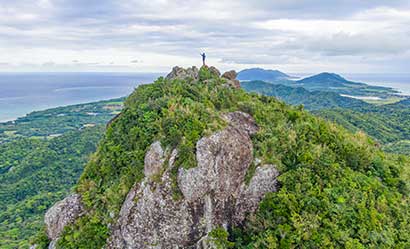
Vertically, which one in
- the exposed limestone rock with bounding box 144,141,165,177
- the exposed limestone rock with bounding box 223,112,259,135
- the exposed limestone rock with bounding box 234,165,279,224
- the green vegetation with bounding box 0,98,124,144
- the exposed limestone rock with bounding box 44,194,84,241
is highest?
the exposed limestone rock with bounding box 223,112,259,135

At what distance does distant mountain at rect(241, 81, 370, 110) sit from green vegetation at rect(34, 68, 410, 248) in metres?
128

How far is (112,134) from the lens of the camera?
18375mm

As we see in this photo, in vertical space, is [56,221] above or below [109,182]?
below

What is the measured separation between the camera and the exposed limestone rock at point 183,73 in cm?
2344

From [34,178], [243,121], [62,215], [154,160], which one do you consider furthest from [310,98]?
[62,215]

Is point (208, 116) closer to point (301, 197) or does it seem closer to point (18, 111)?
point (301, 197)

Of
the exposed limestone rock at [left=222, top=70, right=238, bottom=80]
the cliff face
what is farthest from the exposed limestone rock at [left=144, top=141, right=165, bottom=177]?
the exposed limestone rock at [left=222, top=70, right=238, bottom=80]

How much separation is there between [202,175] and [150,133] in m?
3.66

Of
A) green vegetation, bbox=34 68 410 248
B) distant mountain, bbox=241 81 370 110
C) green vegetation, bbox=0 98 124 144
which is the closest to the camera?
green vegetation, bbox=34 68 410 248

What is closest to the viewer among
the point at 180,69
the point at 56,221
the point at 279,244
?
the point at 279,244

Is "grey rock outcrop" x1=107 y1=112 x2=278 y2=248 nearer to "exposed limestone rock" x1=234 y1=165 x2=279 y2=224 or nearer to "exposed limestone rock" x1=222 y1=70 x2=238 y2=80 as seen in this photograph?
"exposed limestone rock" x1=234 y1=165 x2=279 y2=224

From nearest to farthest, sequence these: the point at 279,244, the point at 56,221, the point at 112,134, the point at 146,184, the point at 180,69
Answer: the point at 279,244 → the point at 146,184 → the point at 56,221 → the point at 112,134 → the point at 180,69

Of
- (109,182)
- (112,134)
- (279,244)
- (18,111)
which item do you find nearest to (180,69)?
(112,134)

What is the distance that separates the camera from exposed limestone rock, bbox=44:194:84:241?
1523cm
